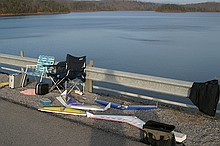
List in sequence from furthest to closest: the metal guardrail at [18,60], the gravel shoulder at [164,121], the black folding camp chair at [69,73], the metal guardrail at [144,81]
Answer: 1. the metal guardrail at [18,60]
2. the black folding camp chair at [69,73]
3. the metal guardrail at [144,81]
4. the gravel shoulder at [164,121]

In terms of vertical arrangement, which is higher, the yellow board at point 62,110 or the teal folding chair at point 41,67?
the teal folding chair at point 41,67

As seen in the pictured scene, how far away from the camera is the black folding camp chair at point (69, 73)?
6.88 meters

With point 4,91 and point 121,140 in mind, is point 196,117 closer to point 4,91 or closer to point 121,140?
point 121,140

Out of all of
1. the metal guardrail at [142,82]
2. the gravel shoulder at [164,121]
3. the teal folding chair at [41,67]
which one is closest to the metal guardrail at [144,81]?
the metal guardrail at [142,82]

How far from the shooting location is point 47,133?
439 centimetres

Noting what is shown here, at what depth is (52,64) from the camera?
25.1 ft

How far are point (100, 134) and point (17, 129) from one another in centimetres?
121

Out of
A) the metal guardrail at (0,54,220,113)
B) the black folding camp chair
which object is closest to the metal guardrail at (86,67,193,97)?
the metal guardrail at (0,54,220,113)

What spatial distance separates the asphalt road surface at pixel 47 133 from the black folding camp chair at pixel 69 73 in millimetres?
1709

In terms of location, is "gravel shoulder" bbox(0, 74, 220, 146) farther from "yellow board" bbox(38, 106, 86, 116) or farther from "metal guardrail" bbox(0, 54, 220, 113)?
"metal guardrail" bbox(0, 54, 220, 113)

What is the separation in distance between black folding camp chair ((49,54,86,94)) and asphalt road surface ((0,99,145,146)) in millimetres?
1709

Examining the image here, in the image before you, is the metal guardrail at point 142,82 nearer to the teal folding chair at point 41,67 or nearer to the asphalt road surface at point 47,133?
the teal folding chair at point 41,67

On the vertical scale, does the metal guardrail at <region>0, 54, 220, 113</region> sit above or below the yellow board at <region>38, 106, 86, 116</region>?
above

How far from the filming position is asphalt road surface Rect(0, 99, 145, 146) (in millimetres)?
4090
